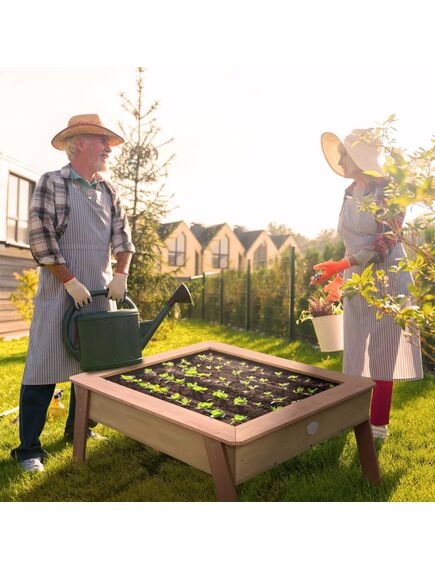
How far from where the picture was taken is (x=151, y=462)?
2.23 meters

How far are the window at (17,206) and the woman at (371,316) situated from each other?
558cm

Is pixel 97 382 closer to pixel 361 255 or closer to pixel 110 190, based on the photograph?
pixel 110 190

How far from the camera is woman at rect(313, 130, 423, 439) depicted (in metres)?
2.43

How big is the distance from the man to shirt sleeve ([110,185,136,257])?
5 centimetres

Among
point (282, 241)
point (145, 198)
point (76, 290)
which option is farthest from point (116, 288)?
point (282, 241)

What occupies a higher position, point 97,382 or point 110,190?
point 110,190

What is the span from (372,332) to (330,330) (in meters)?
0.23

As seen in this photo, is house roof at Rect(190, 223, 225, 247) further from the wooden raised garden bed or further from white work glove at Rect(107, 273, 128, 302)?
the wooden raised garden bed

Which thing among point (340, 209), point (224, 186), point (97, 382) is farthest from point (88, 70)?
point (97, 382)

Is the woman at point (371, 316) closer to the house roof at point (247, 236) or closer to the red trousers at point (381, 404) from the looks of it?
the red trousers at point (381, 404)

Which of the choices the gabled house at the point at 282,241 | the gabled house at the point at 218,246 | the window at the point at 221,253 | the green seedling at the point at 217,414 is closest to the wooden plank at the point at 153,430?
the green seedling at the point at 217,414

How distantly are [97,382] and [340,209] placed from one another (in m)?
1.52

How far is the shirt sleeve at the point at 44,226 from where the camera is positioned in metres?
2.13
